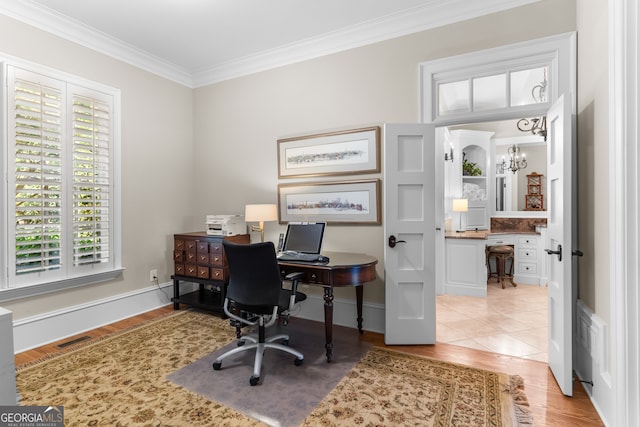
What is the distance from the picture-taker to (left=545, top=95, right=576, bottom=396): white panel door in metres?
2.14

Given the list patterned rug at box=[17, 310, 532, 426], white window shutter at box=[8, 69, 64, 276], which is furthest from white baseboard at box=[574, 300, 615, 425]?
white window shutter at box=[8, 69, 64, 276]

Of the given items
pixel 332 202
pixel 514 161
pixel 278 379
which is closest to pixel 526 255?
pixel 514 161

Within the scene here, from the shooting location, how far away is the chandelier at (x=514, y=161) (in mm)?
5805

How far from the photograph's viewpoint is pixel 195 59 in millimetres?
4020

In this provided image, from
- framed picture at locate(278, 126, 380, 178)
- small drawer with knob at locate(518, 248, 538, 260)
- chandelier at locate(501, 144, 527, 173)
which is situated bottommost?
small drawer with knob at locate(518, 248, 538, 260)

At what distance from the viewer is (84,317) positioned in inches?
131

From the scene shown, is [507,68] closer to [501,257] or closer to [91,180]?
[501,257]

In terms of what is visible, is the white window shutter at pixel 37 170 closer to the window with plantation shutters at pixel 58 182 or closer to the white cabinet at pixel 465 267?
the window with plantation shutters at pixel 58 182

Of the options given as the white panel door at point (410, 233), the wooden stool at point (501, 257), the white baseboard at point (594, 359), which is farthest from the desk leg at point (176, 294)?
the wooden stool at point (501, 257)

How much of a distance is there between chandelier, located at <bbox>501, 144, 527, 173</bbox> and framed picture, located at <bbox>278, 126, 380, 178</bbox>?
380 centimetres

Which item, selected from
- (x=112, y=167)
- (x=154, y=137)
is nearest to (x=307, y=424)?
(x=112, y=167)

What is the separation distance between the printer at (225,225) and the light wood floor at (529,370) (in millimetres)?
1249

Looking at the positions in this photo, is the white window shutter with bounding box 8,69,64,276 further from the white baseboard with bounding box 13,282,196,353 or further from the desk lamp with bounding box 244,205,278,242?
the desk lamp with bounding box 244,205,278,242

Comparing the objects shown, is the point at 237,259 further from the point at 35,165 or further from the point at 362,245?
the point at 35,165
